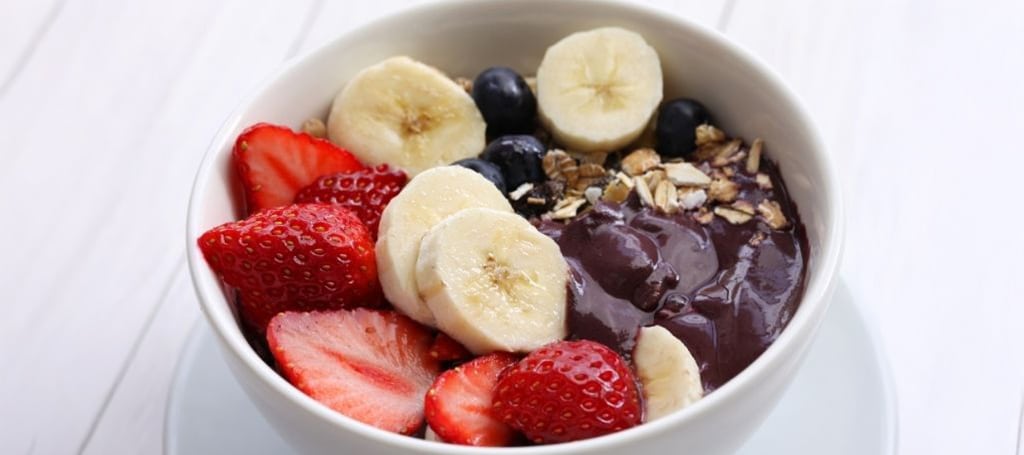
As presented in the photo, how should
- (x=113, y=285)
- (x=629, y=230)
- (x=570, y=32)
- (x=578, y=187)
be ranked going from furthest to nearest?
1. (x=113, y=285)
2. (x=570, y=32)
3. (x=578, y=187)
4. (x=629, y=230)

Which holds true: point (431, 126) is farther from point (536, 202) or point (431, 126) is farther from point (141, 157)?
point (141, 157)

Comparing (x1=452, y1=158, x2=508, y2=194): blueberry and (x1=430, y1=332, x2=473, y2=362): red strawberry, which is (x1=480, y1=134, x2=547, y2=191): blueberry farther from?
(x1=430, y1=332, x2=473, y2=362): red strawberry

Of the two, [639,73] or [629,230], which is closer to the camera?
[629,230]

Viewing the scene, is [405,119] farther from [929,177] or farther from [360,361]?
[929,177]

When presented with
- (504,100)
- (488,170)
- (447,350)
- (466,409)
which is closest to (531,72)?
(504,100)

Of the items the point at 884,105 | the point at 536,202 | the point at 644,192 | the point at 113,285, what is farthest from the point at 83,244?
the point at 884,105

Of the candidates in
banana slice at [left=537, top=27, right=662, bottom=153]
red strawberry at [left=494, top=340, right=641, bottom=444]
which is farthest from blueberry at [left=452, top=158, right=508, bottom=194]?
red strawberry at [left=494, top=340, right=641, bottom=444]
